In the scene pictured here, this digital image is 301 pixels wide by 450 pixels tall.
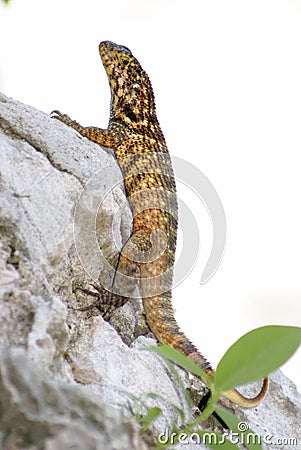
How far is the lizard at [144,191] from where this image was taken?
3.41 metres

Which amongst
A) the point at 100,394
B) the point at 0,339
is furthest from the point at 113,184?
the point at 0,339

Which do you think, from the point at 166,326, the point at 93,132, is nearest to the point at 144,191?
the point at 93,132

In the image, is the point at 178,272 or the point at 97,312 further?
the point at 178,272

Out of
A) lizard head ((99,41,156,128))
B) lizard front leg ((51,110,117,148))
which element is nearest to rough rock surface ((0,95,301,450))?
lizard front leg ((51,110,117,148))

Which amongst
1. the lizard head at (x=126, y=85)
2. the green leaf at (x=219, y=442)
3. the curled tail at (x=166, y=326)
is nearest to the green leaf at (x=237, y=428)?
the green leaf at (x=219, y=442)

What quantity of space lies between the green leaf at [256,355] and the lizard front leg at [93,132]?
251 cm

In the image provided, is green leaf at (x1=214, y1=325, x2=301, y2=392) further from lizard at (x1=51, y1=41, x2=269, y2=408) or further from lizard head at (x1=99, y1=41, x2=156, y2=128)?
lizard head at (x1=99, y1=41, x2=156, y2=128)

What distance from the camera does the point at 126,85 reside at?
4.63m

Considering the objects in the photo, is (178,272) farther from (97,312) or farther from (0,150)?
(0,150)

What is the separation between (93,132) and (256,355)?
263 centimetres

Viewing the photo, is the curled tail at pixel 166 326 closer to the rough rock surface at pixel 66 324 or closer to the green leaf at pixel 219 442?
the rough rock surface at pixel 66 324

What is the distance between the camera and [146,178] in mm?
3877

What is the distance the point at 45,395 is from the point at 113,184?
1863 mm

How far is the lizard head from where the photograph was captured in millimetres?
4512
